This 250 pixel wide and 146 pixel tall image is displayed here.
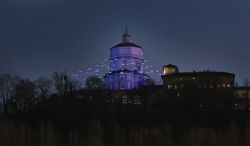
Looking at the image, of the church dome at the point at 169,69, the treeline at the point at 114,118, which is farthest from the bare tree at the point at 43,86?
the church dome at the point at 169,69

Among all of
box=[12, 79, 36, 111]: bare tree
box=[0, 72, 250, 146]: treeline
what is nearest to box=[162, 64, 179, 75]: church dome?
box=[0, 72, 250, 146]: treeline

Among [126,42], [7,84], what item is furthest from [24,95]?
[126,42]

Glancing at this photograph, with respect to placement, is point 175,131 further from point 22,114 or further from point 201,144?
point 22,114

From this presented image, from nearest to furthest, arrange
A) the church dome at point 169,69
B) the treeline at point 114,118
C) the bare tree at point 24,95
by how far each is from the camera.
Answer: the treeline at point 114,118 → the bare tree at point 24,95 → the church dome at point 169,69

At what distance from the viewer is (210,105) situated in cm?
6438

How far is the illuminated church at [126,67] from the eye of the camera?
377 ft

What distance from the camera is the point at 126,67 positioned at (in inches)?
4717

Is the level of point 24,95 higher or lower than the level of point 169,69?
lower

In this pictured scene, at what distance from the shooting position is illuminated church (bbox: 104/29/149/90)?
4528 inches

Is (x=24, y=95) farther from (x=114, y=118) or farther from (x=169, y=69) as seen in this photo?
(x=169, y=69)

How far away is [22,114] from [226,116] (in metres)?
20.5

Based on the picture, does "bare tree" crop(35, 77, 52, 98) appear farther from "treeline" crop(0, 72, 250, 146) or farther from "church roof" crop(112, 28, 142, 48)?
"church roof" crop(112, 28, 142, 48)

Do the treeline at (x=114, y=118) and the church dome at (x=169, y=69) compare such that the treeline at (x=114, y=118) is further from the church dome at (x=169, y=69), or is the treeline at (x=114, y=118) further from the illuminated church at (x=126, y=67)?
the church dome at (x=169, y=69)

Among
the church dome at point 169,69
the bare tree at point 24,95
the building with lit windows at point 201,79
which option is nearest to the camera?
the bare tree at point 24,95
